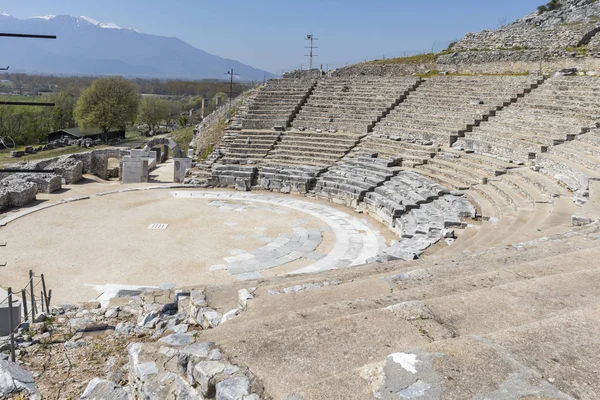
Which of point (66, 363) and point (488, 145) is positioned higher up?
point (488, 145)

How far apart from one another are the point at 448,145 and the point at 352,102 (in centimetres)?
759

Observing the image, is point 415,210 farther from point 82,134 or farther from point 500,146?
point 82,134

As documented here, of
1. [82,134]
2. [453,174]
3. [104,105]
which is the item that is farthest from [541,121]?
[82,134]

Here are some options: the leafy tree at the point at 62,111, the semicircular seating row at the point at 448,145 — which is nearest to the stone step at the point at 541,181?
the semicircular seating row at the point at 448,145

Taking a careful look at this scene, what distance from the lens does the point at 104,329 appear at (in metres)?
6.45

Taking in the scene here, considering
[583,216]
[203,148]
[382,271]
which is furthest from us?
Answer: [203,148]

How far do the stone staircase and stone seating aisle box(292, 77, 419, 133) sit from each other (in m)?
18.7

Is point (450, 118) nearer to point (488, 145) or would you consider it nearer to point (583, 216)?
point (488, 145)

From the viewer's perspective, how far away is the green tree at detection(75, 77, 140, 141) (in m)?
48.5

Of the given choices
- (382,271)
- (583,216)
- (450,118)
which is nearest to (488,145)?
(450,118)

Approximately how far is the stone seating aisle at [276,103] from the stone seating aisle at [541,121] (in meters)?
10.00

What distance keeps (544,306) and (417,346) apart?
1707 mm

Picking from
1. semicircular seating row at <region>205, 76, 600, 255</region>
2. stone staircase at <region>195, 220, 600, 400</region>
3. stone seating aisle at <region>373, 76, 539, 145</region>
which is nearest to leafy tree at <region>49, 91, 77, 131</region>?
semicircular seating row at <region>205, 76, 600, 255</region>

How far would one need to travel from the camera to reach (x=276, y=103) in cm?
2666
